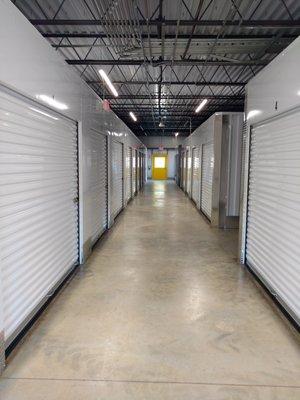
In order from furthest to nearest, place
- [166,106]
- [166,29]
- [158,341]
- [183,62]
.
Answer: [166,106] → [183,62] → [166,29] → [158,341]

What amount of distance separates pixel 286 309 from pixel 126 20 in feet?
13.6

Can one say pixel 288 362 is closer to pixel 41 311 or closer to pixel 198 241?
pixel 41 311

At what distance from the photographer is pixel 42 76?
291cm

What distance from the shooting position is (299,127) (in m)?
2.86

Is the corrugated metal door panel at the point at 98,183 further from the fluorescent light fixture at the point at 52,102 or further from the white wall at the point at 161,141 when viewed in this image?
the white wall at the point at 161,141

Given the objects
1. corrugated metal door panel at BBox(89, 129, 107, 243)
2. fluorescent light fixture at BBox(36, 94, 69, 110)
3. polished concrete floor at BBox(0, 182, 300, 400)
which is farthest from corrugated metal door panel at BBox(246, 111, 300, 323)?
corrugated metal door panel at BBox(89, 129, 107, 243)

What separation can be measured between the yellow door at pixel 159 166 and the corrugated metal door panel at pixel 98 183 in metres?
19.5

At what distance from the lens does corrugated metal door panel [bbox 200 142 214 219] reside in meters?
7.86

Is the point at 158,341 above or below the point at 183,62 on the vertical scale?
below

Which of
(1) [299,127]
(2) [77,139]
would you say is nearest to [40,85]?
(2) [77,139]

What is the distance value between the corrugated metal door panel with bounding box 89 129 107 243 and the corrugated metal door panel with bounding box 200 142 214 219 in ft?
9.18

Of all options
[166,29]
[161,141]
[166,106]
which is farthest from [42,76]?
[161,141]

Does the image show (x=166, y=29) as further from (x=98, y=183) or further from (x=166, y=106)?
(x=166, y=106)

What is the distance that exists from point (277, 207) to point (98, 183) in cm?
359
